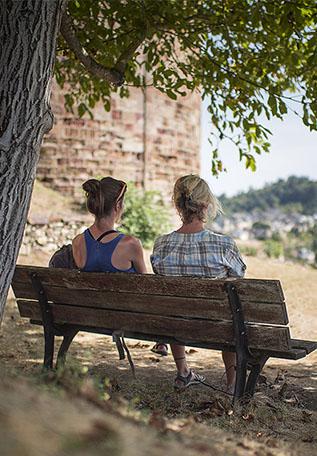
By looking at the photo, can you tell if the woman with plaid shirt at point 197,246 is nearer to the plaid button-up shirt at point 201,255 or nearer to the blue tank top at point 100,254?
the plaid button-up shirt at point 201,255

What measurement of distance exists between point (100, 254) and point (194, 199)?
75cm

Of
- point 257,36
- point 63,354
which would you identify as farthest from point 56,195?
point 63,354

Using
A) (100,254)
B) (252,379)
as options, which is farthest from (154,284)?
(252,379)

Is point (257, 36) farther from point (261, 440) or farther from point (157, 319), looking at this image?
point (261, 440)

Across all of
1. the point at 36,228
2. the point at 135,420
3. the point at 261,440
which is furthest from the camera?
the point at 36,228

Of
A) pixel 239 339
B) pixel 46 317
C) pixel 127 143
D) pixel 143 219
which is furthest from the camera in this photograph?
pixel 127 143

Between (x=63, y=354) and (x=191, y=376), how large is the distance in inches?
38.1

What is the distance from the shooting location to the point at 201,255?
190 inches

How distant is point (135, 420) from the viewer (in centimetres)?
263

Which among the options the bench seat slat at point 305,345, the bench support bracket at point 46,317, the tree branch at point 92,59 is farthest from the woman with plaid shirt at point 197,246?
the tree branch at point 92,59

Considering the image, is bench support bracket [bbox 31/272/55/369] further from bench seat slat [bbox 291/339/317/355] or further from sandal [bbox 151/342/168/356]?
bench seat slat [bbox 291/339/317/355]

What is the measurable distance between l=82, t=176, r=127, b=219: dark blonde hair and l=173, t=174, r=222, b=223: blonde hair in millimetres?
394

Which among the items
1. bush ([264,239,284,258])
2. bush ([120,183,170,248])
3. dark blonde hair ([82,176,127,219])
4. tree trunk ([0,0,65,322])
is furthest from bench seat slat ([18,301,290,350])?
bush ([264,239,284,258])

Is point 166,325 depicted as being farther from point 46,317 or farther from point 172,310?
point 46,317
